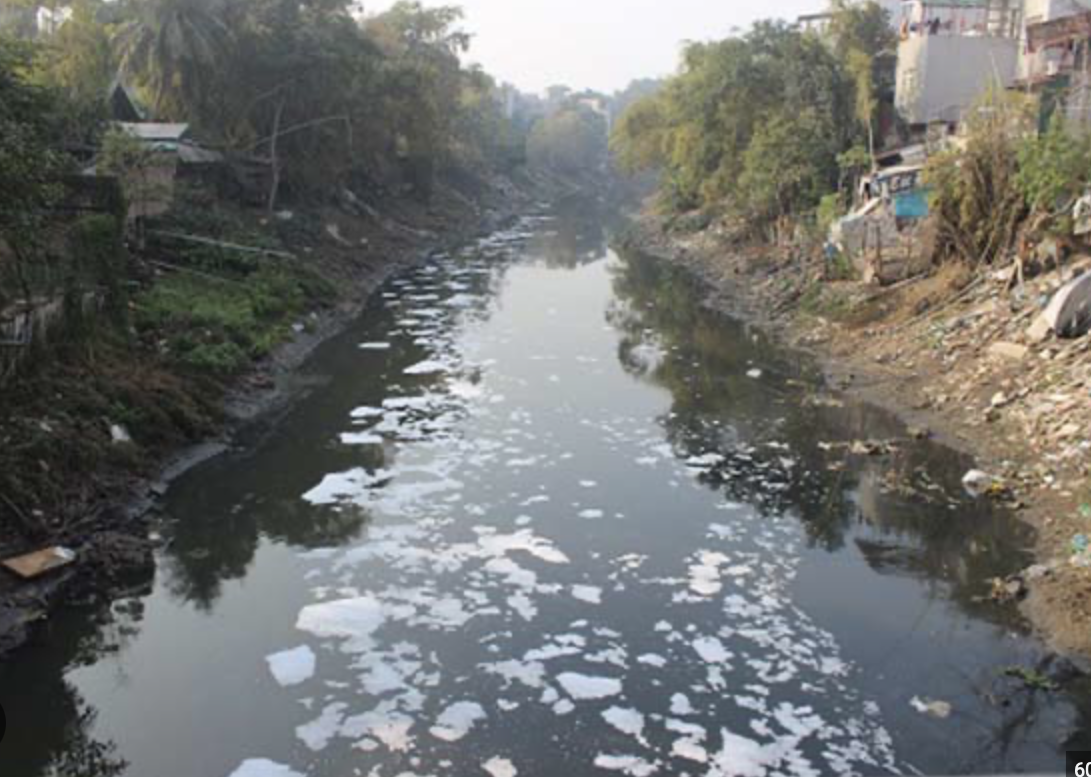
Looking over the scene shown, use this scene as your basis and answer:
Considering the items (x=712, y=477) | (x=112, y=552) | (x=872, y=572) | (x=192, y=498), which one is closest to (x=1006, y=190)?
(x=712, y=477)

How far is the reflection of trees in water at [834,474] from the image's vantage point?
38.5 feet

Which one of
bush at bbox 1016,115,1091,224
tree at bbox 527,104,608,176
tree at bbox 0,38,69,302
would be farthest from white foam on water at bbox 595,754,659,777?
tree at bbox 527,104,608,176

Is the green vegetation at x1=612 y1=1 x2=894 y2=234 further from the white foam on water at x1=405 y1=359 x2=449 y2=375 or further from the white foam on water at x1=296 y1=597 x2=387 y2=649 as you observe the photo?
the white foam on water at x1=296 y1=597 x2=387 y2=649

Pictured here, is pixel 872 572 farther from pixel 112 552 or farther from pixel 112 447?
pixel 112 447

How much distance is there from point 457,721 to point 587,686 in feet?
3.95

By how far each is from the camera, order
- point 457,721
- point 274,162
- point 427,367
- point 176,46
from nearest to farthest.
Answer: point 457,721
point 427,367
point 176,46
point 274,162

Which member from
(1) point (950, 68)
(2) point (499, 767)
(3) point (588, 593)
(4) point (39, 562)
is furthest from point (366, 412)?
(1) point (950, 68)

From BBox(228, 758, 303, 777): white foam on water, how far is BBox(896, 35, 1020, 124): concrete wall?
2650 cm

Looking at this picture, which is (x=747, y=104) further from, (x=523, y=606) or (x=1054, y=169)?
(x=523, y=606)

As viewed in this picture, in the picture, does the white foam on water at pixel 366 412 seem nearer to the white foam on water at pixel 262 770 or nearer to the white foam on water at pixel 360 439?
the white foam on water at pixel 360 439

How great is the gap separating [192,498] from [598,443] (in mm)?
5921

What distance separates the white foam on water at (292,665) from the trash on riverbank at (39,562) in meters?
2.71

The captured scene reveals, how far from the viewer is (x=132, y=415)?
13766mm

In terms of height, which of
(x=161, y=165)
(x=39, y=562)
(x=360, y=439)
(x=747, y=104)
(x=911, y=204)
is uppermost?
(x=747, y=104)
